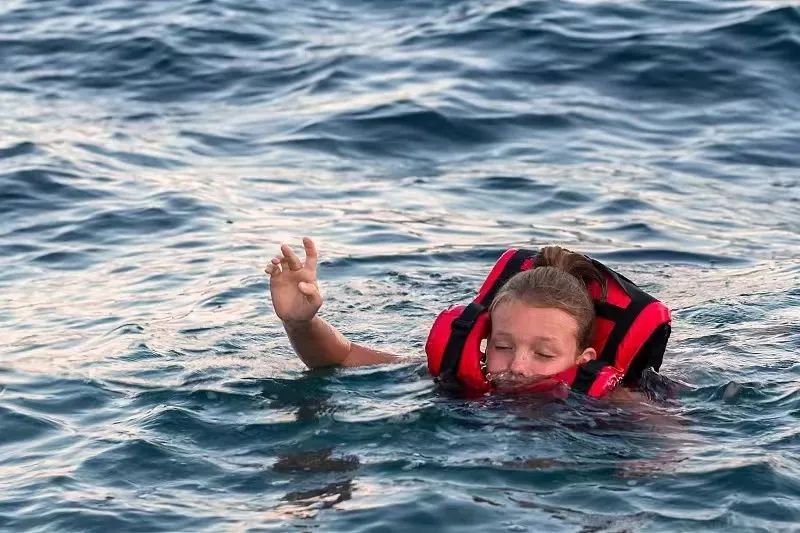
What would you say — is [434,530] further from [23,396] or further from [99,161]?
[99,161]

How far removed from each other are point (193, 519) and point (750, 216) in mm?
7180

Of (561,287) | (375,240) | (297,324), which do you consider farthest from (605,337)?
(375,240)

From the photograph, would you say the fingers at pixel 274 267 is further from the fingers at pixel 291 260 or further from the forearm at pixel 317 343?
the forearm at pixel 317 343

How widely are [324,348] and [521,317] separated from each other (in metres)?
1.12

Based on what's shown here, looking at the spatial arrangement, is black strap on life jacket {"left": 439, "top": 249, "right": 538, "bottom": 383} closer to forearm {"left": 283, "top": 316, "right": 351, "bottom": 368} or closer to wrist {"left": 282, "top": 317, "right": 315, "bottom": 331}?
forearm {"left": 283, "top": 316, "right": 351, "bottom": 368}

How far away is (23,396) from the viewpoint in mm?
7199

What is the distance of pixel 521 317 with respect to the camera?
6598mm

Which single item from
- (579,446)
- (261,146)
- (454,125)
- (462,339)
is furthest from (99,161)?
(579,446)

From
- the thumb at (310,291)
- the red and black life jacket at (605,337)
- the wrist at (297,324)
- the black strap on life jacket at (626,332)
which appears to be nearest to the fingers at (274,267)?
the thumb at (310,291)

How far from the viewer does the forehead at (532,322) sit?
6578mm

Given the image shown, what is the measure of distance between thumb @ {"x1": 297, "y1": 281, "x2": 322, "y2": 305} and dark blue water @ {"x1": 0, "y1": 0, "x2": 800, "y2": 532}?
1.85 feet

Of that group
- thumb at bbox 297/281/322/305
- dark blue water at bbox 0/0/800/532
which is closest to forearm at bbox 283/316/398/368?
dark blue water at bbox 0/0/800/532

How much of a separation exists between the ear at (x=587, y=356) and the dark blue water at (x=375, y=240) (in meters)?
0.36

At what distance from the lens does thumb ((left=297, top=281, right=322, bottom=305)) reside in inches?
253
